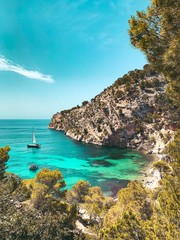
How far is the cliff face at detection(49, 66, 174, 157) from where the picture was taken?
203 ft

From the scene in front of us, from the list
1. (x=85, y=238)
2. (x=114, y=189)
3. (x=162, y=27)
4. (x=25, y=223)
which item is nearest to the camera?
(x=162, y=27)

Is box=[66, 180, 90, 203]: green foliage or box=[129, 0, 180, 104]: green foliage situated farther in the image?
box=[66, 180, 90, 203]: green foliage

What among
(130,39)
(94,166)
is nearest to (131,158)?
(94,166)

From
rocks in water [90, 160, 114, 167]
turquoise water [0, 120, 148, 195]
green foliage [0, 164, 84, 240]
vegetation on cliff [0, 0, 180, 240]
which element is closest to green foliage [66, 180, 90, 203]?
vegetation on cliff [0, 0, 180, 240]

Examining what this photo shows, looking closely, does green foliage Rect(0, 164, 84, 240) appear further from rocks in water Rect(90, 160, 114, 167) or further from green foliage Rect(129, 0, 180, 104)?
rocks in water Rect(90, 160, 114, 167)

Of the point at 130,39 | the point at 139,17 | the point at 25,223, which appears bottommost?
the point at 25,223

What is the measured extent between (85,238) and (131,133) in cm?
5518

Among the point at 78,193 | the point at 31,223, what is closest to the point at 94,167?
the point at 78,193

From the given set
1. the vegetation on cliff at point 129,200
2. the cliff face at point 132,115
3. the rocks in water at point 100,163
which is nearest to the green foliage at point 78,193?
the vegetation on cliff at point 129,200

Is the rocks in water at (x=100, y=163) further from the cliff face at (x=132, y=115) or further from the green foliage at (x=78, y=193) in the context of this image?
the green foliage at (x=78, y=193)

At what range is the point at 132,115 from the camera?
6750 centimetres

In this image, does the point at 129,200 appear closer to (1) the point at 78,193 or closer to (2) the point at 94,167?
(1) the point at 78,193

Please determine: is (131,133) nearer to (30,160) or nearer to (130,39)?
(30,160)

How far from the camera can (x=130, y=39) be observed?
7598mm
